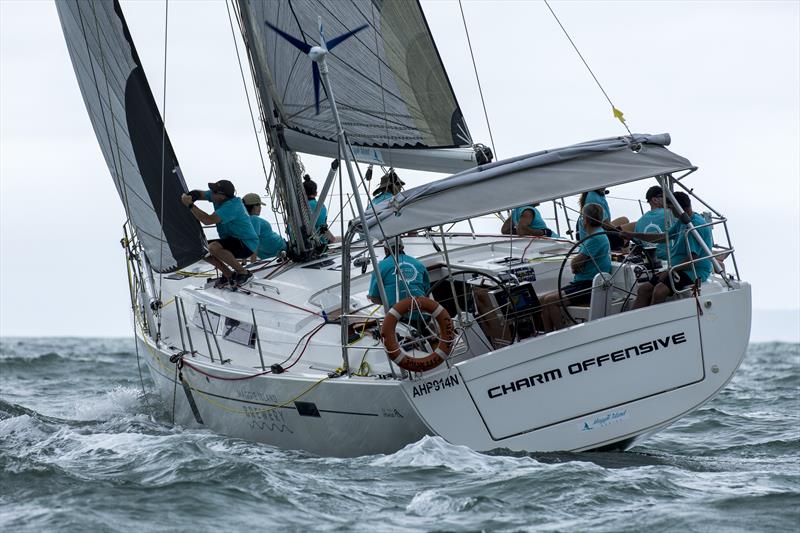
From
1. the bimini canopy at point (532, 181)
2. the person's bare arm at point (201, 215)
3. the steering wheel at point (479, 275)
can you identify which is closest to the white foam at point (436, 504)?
the steering wheel at point (479, 275)

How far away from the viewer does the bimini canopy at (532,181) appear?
734 centimetres

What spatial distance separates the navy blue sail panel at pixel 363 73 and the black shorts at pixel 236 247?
0.99m

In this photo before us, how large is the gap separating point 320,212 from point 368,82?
1.70 meters

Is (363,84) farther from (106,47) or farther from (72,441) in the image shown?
(72,441)

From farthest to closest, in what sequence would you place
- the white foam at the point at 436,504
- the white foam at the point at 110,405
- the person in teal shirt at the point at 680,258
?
the white foam at the point at 110,405
the person in teal shirt at the point at 680,258
the white foam at the point at 436,504

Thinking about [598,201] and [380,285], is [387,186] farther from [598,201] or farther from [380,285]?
[380,285]

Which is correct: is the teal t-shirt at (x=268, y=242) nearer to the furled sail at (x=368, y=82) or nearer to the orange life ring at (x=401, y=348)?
the furled sail at (x=368, y=82)

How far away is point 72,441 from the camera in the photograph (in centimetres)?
877

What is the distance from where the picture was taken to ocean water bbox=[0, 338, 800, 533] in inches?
237

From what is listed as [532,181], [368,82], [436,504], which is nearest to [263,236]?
[368,82]

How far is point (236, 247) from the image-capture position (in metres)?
10.5

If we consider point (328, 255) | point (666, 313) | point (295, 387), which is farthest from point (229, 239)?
point (666, 313)

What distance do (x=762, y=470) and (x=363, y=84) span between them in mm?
4833

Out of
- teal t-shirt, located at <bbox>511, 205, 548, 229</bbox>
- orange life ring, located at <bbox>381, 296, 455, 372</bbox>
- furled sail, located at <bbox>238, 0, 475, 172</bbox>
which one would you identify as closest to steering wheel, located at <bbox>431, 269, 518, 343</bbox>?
orange life ring, located at <bbox>381, 296, 455, 372</bbox>
